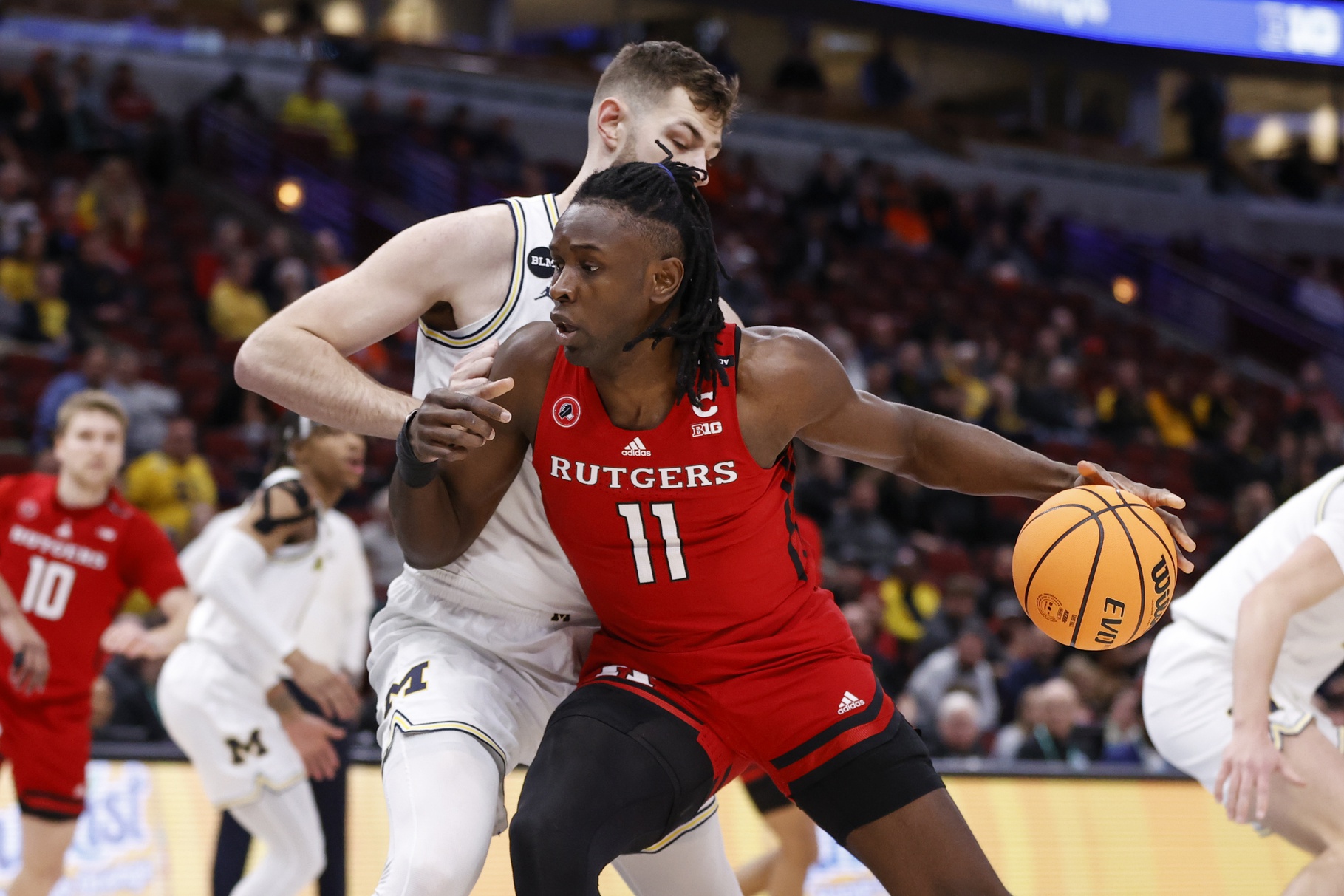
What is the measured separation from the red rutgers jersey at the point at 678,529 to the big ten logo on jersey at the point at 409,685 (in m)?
0.41

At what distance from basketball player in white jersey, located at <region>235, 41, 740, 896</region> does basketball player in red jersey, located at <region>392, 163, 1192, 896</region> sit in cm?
16

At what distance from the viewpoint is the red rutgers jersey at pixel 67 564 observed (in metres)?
5.78

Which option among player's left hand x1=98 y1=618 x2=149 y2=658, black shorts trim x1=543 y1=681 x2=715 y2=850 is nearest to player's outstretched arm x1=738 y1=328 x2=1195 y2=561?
black shorts trim x1=543 y1=681 x2=715 y2=850

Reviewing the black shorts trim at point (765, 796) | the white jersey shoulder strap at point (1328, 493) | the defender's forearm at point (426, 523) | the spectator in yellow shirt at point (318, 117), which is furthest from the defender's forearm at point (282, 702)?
the spectator in yellow shirt at point (318, 117)

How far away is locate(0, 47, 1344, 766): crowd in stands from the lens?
380 inches

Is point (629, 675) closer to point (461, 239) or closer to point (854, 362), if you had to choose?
point (461, 239)

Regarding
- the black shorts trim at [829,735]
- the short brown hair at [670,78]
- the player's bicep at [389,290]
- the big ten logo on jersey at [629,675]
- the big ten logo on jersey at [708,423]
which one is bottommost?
the black shorts trim at [829,735]

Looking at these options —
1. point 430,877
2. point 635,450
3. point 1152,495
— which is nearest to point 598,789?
point 430,877

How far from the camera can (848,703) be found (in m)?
3.11

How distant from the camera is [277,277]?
11.5m

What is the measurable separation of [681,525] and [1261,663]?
5.84 feet

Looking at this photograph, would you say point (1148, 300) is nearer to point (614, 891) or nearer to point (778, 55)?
point (778, 55)

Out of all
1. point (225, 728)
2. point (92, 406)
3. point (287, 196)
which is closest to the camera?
point (225, 728)

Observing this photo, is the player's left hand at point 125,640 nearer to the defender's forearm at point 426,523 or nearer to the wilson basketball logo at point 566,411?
the defender's forearm at point 426,523
